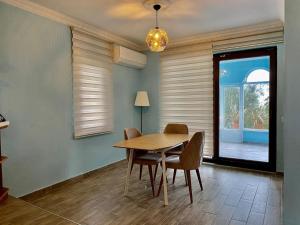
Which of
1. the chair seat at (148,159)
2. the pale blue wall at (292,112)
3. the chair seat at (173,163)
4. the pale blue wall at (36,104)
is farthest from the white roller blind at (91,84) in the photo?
the pale blue wall at (292,112)

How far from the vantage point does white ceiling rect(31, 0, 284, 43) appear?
9.09ft

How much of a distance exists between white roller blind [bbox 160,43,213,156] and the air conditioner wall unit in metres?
0.45

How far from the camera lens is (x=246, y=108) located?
161 inches

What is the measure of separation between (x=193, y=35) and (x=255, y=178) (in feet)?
8.97

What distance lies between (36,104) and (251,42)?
354 centimetres

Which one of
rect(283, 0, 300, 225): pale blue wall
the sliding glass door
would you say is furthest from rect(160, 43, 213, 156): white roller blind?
rect(283, 0, 300, 225): pale blue wall

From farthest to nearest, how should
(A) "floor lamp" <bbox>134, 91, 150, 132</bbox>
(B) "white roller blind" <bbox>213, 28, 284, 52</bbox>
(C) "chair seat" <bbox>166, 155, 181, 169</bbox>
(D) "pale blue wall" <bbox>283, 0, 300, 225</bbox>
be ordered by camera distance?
(A) "floor lamp" <bbox>134, 91, 150, 132</bbox> → (B) "white roller blind" <bbox>213, 28, 284, 52</bbox> → (C) "chair seat" <bbox>166, 155, 181, 169</bbox> → (D) "pale blue wall" <bbox>283, 0, 300, 225</bbox>

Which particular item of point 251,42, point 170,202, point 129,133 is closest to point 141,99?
point 129,133

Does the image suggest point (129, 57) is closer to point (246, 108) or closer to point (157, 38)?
point (157, 38)

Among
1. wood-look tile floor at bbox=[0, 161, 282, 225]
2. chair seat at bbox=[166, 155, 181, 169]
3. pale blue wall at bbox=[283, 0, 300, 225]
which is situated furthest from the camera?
chair seat at bbox=[166, 155, 181, 169]

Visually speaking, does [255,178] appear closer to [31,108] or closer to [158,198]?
[158,198]

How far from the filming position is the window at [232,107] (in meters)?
4.18

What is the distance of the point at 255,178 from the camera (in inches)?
137

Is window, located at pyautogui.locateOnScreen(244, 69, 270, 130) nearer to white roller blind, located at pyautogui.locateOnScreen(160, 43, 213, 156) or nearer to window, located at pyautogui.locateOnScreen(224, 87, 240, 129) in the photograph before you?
window, located at pyautogui.locateOnScreen(224, 87, 240, 129)
